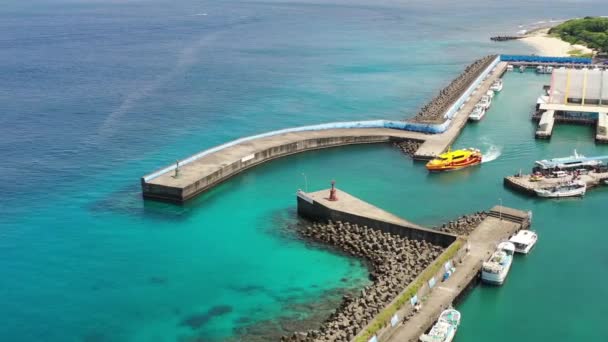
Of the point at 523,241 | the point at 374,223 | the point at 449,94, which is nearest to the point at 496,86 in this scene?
the point at 449,94

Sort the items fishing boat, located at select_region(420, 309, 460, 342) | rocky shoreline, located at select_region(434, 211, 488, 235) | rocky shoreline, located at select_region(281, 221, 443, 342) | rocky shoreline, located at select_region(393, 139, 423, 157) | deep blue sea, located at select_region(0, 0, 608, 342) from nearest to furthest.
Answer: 1. fishing boat, located at select_region(420, 309, 460, 342)
2. rocky shoreline, located at select_region(281, 221, 443, 342)
3. deep blue sea, located at select_region(0, 0, 608, 342)
4. rocky shoreline, located at select_region(434, 211, 488, 235)
5. rocky shoreline, located at select_region(393, 139, 423, 157)

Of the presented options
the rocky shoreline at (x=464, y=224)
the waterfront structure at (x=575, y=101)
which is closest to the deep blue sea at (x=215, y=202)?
the waterfront structure at (x=575, y=101)

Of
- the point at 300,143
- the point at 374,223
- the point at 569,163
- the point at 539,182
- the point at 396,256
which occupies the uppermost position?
the point at 300,143

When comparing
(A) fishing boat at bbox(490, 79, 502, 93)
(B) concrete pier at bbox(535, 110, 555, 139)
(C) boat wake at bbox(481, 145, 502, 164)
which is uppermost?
(A) fishing boat at bbox(490, 79, 502, 93)

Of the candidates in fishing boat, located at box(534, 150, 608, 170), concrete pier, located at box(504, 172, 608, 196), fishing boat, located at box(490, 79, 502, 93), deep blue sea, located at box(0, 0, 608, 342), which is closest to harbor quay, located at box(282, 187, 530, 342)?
deep blue sea, located at box(0, 0, 608, 342)

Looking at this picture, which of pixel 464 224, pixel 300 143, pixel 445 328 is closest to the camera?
pixel 445 328

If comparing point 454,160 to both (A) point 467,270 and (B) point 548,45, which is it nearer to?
(A) point 467,270

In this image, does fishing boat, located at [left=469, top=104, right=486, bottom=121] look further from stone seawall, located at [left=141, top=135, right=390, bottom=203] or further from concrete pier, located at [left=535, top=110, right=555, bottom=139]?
stone seawall, located at [left=141, top=135, right=390, bottom=203]

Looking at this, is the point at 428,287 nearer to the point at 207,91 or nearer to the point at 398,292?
the point at 398,292
